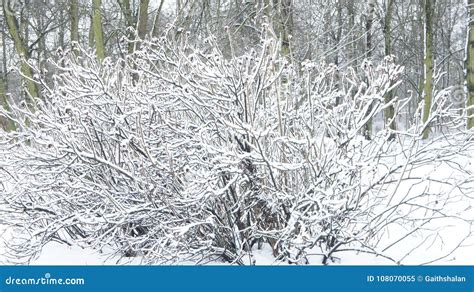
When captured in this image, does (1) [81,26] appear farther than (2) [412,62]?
No

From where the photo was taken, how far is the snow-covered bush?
3.93 m

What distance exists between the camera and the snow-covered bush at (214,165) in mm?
3934

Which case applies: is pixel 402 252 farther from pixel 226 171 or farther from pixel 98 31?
pixel 98 31

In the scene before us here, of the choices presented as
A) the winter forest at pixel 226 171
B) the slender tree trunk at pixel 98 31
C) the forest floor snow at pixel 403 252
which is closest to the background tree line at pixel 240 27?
the slender tree trunk at pixel 98 31

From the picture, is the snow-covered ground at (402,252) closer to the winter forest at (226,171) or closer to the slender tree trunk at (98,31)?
the winter forest at (226,171)

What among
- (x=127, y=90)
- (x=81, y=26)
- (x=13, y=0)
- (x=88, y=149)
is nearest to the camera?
(x=88, y=149)

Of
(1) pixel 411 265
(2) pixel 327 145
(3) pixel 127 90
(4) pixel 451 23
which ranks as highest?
(4) pixel 451 23

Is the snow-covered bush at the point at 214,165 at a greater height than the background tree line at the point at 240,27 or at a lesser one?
lesser

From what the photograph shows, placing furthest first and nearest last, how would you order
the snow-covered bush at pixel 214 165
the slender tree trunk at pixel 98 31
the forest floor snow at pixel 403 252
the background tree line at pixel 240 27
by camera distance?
the slender tree trunk at pixel 98 31 < the background tree line at pixel 240 27 < the forest floor snow at pixel 403 252 < the snow-covered bush at pixel 214 165

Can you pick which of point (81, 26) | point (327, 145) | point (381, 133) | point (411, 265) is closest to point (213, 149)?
point (327, 145)

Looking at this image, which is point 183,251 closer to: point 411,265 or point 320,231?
point 320,231

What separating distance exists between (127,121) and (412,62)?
2055cm

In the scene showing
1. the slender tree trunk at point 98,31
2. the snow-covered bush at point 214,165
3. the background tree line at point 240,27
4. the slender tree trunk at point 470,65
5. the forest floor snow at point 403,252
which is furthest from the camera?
the slender tree trunk at point 470,65

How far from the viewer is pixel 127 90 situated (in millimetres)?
4430
